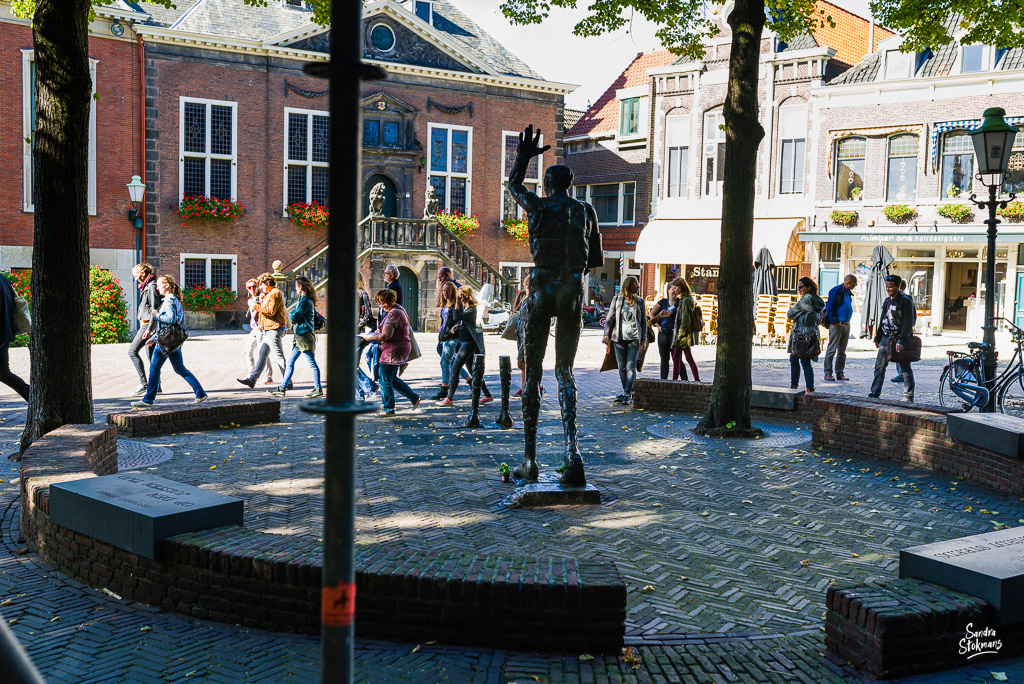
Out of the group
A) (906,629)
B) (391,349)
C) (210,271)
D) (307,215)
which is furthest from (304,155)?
(906,629)

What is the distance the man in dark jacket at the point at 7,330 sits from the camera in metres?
9.81

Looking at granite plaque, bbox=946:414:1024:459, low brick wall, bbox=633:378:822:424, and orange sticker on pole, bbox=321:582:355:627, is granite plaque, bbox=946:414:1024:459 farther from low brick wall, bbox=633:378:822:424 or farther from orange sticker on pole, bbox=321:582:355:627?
orange sticker on pole, bbox=321:582:355:627

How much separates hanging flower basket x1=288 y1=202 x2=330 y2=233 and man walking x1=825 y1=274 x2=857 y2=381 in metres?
18.2

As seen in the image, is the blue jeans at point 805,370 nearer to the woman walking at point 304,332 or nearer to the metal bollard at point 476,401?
the metal bollard at point 476,401

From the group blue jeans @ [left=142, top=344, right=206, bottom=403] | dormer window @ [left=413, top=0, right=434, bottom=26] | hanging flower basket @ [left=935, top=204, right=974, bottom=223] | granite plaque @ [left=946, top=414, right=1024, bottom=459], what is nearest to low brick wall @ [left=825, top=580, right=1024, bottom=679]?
granite plaque @ [left=946, top=414, right=1024, bottom=459]

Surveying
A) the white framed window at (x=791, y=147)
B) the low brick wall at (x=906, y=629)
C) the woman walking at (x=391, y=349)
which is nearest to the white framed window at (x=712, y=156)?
the white framed window at (x=791, y=147)

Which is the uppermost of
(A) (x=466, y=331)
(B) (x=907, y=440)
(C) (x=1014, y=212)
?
(C) (x=1014, y=212)

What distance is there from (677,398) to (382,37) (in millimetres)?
22673

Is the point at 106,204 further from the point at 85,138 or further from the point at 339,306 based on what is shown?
the point at 339,306

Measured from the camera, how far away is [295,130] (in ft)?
98.1

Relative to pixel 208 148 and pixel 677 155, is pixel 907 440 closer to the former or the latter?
pixel 208 148

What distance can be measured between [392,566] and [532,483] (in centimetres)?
287

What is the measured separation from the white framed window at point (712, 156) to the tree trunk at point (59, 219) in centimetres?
2886

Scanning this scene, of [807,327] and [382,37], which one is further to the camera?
[382,37]
